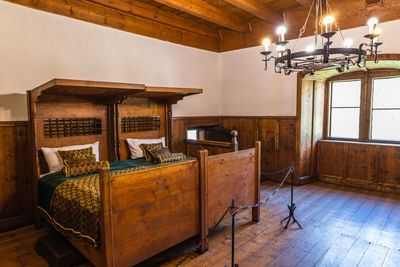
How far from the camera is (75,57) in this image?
411cm

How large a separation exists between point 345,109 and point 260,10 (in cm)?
273

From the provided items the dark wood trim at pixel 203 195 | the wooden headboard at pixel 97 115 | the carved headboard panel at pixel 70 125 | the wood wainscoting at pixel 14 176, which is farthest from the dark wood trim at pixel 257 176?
the wood wainscoting at pixel 14 176

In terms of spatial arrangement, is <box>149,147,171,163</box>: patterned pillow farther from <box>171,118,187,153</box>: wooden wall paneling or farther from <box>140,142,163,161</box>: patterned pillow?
<box>171,118,187,153</box>: wooden wall paneling

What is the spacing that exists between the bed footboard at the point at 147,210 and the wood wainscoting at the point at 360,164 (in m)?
3.87

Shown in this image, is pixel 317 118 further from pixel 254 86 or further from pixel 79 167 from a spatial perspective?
pixel 79 167

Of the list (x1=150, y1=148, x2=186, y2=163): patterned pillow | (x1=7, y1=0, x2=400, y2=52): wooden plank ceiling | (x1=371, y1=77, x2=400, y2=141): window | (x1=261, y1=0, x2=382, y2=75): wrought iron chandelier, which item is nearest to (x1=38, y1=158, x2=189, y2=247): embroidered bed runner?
(x1=150, y1=148, x2=186, y2=163): patterned pillow

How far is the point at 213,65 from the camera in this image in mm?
6375

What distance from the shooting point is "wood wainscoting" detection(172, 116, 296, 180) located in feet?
17.7

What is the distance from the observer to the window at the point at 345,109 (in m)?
5.27

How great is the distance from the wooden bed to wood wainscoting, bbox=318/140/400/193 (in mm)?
2786

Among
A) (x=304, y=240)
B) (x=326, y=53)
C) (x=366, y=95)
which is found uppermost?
(x=326, y=53)

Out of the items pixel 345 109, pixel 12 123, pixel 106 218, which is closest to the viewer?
pixel 106 218

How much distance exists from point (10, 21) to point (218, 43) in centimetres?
431

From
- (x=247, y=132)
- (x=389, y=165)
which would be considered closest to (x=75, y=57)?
(x=247, y=132)
